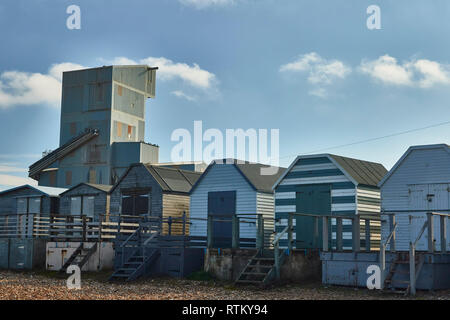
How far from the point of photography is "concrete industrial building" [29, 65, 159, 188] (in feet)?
176

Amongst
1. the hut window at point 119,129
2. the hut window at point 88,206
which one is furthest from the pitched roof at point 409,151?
the hut window at point 119,129

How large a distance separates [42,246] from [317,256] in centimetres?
1382

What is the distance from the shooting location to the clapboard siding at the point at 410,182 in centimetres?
2148

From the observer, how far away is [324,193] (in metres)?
23.9

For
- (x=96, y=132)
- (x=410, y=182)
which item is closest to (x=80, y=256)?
(x=410, y=182)

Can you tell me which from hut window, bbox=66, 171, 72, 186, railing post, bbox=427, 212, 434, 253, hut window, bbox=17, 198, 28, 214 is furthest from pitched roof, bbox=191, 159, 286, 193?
hut window, bbox=66, 171, 72, 186

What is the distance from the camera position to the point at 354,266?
61.4ft

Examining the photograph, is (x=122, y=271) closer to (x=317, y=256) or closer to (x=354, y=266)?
(x=317, y=256)

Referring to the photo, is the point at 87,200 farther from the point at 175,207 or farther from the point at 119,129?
the point at 119,129

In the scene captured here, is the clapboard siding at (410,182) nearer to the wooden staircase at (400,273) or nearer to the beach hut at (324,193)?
the beach hut at (324,193)

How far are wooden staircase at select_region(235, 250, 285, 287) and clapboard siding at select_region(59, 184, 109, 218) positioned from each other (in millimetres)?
15090

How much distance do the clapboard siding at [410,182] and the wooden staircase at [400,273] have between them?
12.7ft
